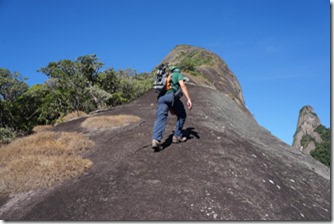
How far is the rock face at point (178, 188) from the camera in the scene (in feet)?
19.4

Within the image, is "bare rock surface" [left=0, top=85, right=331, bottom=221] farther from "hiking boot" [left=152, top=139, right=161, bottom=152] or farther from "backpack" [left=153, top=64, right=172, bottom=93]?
"backpack" [left=153, top=64, right=172, bottom=93]

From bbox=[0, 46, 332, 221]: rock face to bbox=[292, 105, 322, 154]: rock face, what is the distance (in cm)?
10409

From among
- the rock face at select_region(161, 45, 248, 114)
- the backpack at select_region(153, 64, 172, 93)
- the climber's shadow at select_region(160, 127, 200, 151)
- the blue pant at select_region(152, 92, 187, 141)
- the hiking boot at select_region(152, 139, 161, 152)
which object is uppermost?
the rock face at select_region(161, 45, 248, 114)

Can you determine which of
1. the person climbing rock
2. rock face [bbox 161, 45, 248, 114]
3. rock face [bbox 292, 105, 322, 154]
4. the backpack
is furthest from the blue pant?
rock face [bbox 292, 105, 322, 154]

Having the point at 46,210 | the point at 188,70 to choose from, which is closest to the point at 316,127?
the point at 188,70

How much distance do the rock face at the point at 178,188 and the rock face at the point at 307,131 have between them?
104089 millimetres

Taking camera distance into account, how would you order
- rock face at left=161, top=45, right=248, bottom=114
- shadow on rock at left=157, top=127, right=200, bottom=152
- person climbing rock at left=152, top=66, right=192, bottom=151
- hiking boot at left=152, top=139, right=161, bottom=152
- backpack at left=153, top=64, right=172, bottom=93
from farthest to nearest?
1. rock face at left=161, top=45, right=248, bottom=114
2. shadow on rock at left=157, top=127, right=200, bottom=152
3. backpack at left=153, top=64, right=172, bottom=93
4. person climbing rock at left=152, top=66, right=192, bottom=151
5. hiking boot at left=152, top=139, right=161, bottom=152

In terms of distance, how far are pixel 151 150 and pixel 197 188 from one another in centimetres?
259

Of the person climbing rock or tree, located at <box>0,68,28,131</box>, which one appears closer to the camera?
the person climbing rock

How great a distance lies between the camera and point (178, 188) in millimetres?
6691

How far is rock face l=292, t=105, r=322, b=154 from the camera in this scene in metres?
110

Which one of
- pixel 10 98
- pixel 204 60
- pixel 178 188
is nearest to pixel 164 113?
pixel 178 188

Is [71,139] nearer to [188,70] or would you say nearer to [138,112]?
[138,112]

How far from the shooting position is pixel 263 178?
8070 mm
